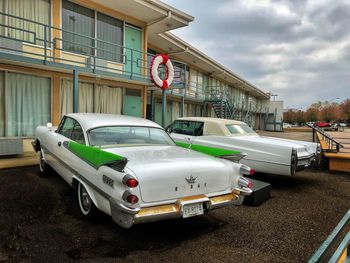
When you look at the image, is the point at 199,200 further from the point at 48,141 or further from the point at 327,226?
the point at 48,141

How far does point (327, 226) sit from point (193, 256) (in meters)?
2.24

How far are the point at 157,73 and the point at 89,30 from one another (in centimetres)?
301

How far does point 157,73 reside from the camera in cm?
1045

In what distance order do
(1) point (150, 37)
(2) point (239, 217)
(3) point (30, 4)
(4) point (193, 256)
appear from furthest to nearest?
(1) point (150, 37) → (3) point (30, 4) → (2) point (239, 217) → (4) point (193, 256)

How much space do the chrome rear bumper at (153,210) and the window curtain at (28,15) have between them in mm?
6864

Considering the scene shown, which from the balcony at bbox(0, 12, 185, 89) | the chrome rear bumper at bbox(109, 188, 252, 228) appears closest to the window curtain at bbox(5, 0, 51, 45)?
the balcony at bbox(0, 12, 185, 89)

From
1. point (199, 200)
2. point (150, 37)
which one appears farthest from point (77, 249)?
point (150, 37)

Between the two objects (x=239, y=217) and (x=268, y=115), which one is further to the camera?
(x=268, y=115)

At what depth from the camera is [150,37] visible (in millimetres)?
13625

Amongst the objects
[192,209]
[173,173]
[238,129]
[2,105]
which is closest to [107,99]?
[2,105]

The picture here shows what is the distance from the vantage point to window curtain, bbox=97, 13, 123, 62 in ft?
32.6

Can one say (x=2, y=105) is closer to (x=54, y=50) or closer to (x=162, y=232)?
(x=54, y=50)

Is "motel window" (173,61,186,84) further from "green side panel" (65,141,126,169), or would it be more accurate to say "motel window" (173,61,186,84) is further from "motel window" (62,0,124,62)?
"green side panel" (65,141,126,169)

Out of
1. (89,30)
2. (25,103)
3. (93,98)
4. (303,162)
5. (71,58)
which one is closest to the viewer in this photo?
(303,162)
